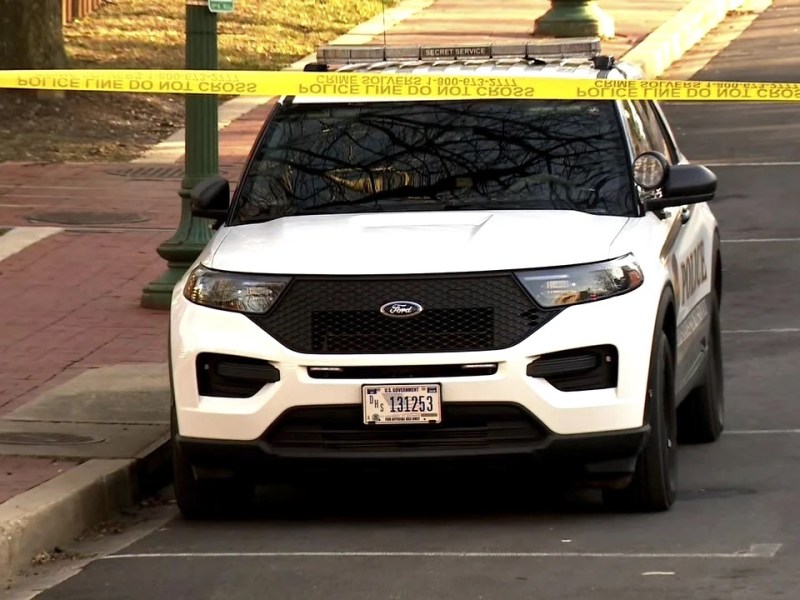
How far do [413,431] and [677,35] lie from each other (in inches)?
776

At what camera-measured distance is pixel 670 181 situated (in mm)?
8367

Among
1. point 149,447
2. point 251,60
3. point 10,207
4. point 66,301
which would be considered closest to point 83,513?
point 149,447

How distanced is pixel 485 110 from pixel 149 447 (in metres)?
2.13

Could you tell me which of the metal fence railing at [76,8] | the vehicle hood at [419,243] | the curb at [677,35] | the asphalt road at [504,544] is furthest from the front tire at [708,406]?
the metal fence railing at [76,8]

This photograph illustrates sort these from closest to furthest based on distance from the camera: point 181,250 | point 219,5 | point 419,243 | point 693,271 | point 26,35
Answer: point 419,243, point 693,271, point 219,5, point 181,250, point 26,35

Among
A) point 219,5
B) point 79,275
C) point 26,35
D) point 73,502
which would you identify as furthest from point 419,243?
point 26,35

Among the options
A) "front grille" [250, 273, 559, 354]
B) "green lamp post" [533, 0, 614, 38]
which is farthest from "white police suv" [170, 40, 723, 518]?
"green lamp post" [533, 0, 614, 38]

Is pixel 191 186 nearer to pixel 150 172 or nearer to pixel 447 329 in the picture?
pixel 447 329

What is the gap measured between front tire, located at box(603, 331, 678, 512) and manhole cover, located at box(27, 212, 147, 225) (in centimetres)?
856

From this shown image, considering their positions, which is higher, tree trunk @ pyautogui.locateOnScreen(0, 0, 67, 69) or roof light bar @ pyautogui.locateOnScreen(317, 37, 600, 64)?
roof light bar @ pyautogui.locateOnScreen(317, 37, 600, 64)

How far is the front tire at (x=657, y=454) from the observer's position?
7.74 metres

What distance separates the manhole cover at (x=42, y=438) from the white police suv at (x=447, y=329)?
4.13 feet

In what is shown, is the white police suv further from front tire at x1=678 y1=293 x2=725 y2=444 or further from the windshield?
front tire at x1=678 y1=293 x2=725 y2=444

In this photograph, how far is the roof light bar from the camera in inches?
363
